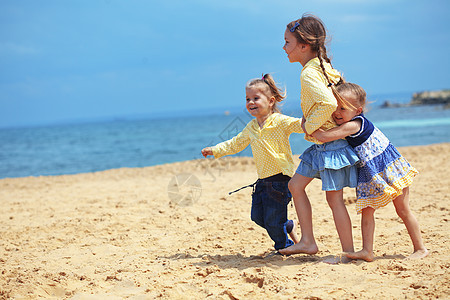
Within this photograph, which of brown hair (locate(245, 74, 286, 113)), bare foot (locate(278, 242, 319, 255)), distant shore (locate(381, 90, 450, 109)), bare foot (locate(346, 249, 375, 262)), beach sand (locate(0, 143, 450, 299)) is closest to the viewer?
beach sand (locate(0, 143, 450, 299))

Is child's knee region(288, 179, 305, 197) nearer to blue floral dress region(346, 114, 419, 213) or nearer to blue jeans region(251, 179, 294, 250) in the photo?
blue jeans region(251, 179, 294, 250)

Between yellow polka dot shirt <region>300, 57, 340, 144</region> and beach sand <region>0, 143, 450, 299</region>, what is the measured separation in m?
1.00

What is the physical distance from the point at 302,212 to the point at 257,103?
0.96 meters

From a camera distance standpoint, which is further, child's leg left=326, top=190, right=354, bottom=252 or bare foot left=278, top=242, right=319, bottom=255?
bare foot left=278, top=242, right=319, bottom=255

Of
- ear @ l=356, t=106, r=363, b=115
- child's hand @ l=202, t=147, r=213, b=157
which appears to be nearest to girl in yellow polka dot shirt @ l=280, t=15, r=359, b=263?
ear @ l=356, t=106, r=363, b=115

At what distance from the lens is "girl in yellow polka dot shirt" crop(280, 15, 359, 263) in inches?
111

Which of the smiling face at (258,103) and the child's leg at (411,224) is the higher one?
the smiling face at (258,103)

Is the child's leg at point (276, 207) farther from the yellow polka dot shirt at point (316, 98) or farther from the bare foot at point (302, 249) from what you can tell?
the yellow polka dot shirt at point (316, 98)

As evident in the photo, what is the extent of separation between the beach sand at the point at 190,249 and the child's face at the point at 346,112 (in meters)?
1.02

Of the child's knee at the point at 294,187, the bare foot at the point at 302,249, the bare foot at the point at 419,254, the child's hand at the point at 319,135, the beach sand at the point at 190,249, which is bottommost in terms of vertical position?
the beach sand at the point at 190,249

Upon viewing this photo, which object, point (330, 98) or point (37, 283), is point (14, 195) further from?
point (330, 98)

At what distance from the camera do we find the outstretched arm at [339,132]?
9.22 ft

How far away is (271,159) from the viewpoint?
10.8 ft

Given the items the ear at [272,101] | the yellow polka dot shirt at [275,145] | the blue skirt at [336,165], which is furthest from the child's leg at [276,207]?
the ear at [272,101]
